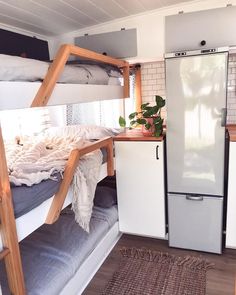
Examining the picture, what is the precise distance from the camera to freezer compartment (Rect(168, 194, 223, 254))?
2.26m

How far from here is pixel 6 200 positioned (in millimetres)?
1183

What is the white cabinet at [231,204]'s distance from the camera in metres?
2.11

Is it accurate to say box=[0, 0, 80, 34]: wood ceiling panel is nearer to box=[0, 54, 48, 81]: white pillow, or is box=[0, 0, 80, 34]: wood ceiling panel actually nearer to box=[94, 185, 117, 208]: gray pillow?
box=[0, 54, 48, 81]: white pillow

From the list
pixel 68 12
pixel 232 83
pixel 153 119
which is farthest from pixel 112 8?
pixel 232 83

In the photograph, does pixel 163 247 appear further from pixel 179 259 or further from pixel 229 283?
pixel 229 283

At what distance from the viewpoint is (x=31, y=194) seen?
1397mm

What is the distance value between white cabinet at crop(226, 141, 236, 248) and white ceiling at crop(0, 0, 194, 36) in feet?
4.61

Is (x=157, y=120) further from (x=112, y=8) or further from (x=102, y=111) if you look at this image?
(x=102, y=111)

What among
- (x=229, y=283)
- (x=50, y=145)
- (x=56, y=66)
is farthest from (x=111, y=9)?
(x=229, y=283)

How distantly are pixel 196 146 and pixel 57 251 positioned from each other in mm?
1351

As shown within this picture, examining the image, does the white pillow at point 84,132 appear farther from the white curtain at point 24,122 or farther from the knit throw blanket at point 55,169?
the knit throw blanket at point 55,169

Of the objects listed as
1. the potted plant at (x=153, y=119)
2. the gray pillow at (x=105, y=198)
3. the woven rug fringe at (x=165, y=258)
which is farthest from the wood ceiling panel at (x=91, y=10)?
the woven rug fringe at (x=165, y=258)

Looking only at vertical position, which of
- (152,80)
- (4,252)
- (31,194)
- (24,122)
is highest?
(152,80)

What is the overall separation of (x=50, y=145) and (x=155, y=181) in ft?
3.28
